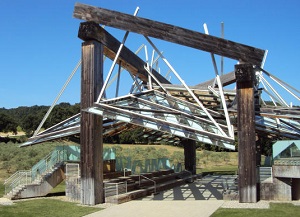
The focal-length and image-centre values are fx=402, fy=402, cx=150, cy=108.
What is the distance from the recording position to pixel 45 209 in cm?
1986

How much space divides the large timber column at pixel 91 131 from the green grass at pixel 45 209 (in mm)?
1276

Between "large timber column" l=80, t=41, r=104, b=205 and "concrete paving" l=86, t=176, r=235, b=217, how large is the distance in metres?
1.11

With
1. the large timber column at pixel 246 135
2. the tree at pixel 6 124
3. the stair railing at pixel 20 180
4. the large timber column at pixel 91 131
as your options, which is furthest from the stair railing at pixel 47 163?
the tree at pixel 6 124

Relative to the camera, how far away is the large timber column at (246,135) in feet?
68.2

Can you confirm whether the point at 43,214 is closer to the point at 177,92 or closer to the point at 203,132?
the point at 203,132

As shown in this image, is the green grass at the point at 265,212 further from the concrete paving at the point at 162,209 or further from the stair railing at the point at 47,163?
the stair railing at the point at 47,163

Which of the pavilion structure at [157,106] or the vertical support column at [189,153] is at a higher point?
the pavilion structure at [157,106]

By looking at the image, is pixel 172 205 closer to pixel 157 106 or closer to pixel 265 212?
pixel 265 212

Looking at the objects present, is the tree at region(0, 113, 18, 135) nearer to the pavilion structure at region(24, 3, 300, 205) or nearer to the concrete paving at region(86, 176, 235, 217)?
the concrete paving at region(86, 176, 235, 217)

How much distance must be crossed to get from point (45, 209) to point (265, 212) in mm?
10476

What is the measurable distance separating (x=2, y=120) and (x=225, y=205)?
85216mm

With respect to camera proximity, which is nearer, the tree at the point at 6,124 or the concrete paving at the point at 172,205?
the concrete paving at the point at 172,205

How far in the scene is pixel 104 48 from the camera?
79.6ft

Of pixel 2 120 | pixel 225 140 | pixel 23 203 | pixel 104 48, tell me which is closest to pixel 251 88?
pixel 225 140
